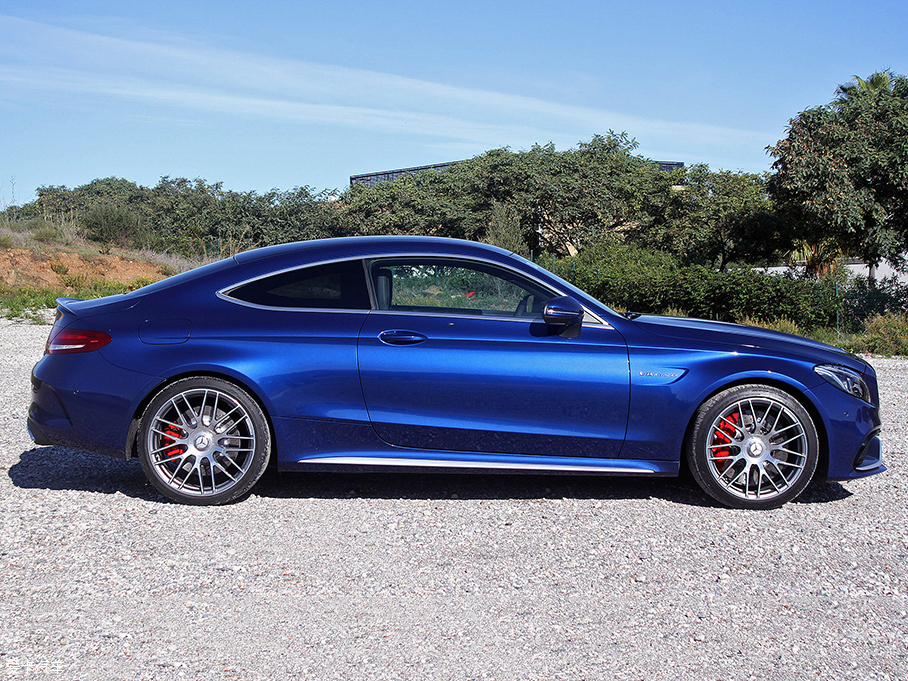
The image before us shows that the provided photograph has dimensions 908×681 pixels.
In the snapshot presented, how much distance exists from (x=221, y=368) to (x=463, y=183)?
125 ft

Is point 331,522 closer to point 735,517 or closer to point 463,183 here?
point 735,517

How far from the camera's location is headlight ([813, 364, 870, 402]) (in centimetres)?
463

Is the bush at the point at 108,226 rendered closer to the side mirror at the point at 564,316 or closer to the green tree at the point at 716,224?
the green tree at the point at 716,224

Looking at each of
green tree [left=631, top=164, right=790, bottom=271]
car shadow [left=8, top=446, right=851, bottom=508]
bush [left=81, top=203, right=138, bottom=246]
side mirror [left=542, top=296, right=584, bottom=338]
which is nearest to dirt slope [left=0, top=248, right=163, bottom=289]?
bush [left=81, top=203, right=138, bottom=246]

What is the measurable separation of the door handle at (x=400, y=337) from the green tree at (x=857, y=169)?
55.0 ft

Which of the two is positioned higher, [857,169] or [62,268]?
[857,169]

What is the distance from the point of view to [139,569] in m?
3.66

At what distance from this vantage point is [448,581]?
3541 mm

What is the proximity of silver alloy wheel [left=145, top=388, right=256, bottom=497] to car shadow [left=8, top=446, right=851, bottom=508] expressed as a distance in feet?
0.97

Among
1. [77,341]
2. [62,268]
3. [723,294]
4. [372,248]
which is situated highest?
[723,294]

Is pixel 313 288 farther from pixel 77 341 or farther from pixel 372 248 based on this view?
pixel 77 341

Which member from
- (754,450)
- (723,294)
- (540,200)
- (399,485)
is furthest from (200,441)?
(540,200)

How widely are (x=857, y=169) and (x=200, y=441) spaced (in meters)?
18.2

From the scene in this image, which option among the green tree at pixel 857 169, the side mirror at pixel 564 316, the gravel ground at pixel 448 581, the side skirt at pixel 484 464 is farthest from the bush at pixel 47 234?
the side mirror at pixel 564 316
